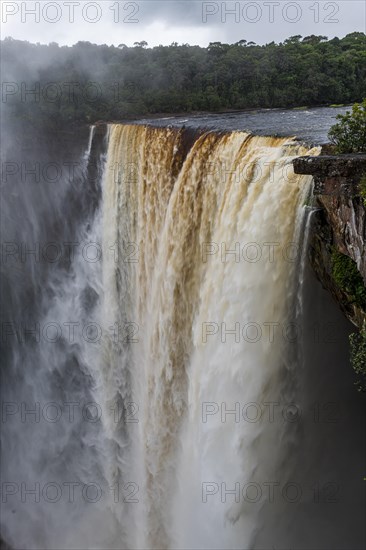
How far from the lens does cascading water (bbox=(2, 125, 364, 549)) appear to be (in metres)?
8.63

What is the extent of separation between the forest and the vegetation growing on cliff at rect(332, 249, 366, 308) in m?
14.5

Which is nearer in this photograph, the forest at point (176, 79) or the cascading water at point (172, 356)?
the cascading water at point (172, 356)

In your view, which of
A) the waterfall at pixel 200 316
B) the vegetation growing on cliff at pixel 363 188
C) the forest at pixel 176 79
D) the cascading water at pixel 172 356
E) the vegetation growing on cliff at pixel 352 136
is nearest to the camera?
the vegetation growing on cliff at pixel 363 188

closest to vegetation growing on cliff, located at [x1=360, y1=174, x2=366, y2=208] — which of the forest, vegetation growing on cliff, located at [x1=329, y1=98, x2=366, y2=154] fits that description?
vegetation growing on cliff, located at [x1=329, y1=98, x2=366, y2=154]

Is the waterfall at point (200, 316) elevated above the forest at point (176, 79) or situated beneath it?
situated beneath

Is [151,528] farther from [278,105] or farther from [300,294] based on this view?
[278,105]

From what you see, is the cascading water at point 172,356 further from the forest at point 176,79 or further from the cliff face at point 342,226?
the forest at point 176,79

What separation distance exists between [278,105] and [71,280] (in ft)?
34.6

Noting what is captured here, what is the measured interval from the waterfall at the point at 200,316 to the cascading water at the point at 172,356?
0.03 meters

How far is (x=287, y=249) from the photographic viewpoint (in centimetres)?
793

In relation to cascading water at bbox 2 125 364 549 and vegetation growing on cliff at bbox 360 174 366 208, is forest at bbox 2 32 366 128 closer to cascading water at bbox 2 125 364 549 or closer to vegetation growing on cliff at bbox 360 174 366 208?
cascading water at bbox 2 125 364 549

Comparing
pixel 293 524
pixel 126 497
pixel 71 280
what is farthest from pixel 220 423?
pixel 71 280

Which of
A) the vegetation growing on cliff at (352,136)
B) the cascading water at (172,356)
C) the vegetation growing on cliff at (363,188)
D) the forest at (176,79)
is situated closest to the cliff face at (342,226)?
the vegetation growing on cliff at (363,188)

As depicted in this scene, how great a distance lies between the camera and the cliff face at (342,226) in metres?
6.50
